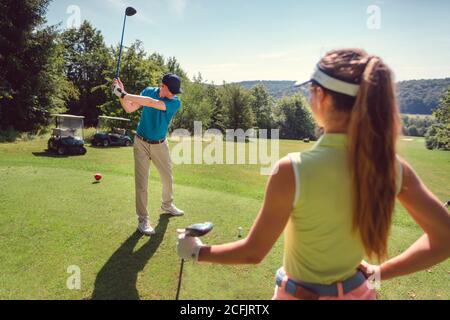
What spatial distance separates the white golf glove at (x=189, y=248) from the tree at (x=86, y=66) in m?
53.8

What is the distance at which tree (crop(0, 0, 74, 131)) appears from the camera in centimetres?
2762

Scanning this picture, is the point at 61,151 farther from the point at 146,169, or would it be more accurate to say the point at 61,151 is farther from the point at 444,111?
the point at 444,111

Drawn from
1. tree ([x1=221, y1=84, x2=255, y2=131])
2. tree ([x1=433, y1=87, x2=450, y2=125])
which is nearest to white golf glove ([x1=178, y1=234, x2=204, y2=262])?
tree ([x1=433, y1=87, x2=450, y2=125])

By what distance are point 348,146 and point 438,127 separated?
194ft

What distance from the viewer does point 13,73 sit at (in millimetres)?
28500

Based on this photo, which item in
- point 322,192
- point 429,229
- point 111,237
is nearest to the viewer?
point 322,192

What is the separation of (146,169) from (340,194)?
15.7ft

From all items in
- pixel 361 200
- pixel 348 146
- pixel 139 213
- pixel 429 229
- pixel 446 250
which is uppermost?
pixel 348 146

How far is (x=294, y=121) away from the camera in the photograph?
94438mm

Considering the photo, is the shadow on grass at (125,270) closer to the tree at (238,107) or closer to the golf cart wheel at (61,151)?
the golf cart wheel at (61,151)

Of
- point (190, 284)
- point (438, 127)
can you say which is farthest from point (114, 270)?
point (438, 127)

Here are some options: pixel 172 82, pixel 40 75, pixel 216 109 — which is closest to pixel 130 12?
pixel 172 82

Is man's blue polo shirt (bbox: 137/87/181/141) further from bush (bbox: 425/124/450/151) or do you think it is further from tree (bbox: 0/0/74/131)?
bush (bbox: 425/124/450/151)
